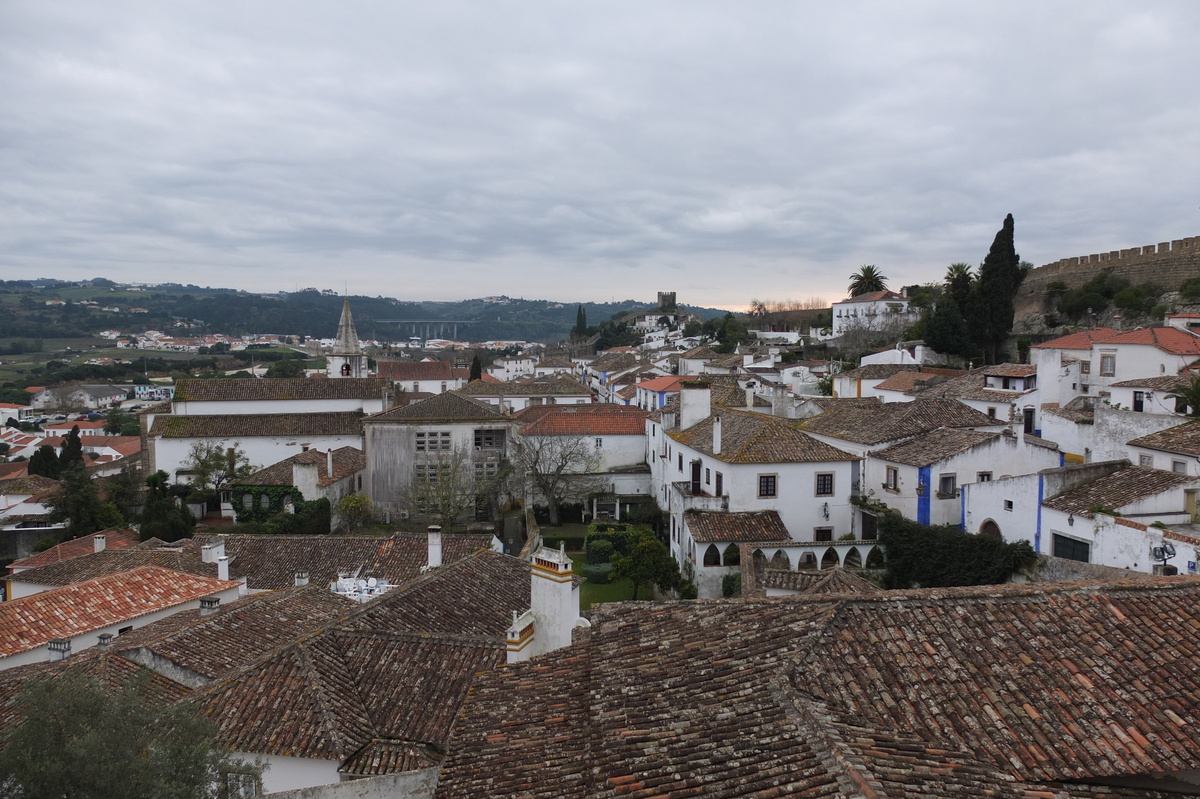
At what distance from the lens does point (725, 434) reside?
26500 mm

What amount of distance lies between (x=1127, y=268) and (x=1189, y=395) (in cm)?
3268

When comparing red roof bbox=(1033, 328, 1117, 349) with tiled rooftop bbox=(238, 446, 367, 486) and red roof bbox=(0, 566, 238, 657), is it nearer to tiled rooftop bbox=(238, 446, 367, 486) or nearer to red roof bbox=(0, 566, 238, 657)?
tiled rooftop bbox=(238, 446, 367, 486)

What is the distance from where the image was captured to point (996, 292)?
4572 centimetres

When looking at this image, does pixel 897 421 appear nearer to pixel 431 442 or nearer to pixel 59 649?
pixel 431 442

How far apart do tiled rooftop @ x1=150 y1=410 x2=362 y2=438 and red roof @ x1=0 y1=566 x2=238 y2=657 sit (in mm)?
21882

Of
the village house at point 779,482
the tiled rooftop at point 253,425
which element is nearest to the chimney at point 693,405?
the village house at point 779,482

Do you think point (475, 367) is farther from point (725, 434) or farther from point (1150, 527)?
point (1150, 527)

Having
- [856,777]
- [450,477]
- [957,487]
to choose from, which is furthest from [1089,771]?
[450,477]

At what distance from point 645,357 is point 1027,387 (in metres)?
43.9

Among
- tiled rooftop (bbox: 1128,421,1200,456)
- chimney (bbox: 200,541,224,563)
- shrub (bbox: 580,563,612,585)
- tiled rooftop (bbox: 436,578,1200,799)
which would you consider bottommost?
shrub (bbox: 580,563,612,585)

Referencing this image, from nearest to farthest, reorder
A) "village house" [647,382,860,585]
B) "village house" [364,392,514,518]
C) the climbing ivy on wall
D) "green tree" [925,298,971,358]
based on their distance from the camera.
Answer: the climbing ivy on wall → "village house" [647,382,860,585] → "village house" [364,392,514,518] → "green tree" [925,298,971,358]

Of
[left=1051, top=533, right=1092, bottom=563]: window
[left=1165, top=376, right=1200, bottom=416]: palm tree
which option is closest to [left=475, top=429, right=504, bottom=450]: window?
[left=1051, top=533, right=1092, bottom=563]: window

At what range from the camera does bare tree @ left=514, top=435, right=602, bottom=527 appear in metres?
32.7

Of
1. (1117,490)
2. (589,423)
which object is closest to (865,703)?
(1117,490)
